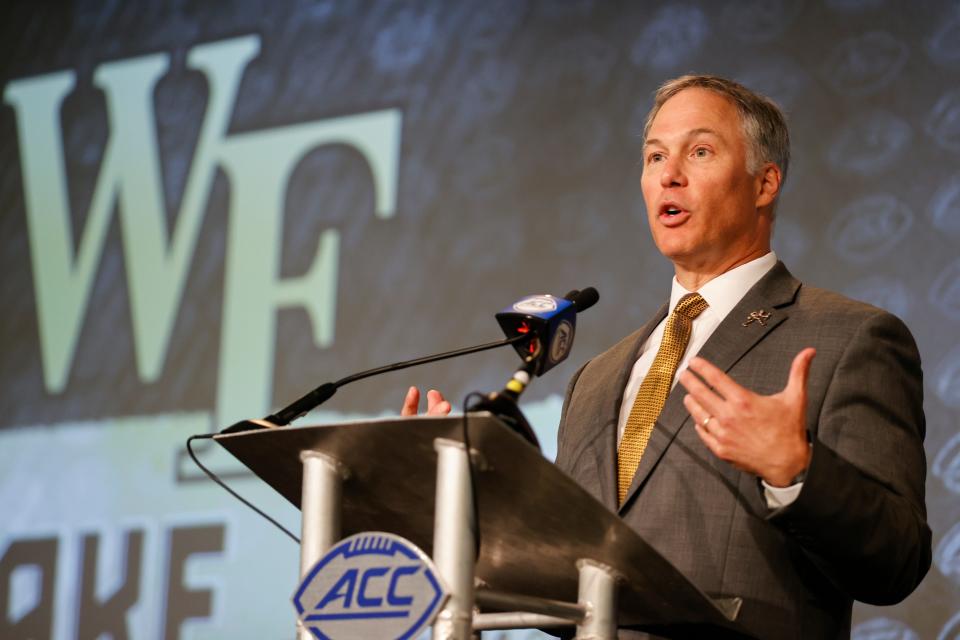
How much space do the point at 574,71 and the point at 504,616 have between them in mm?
2467

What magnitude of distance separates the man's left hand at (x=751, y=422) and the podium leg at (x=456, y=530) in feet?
1.09

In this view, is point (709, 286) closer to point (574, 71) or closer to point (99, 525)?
point (574, 71)

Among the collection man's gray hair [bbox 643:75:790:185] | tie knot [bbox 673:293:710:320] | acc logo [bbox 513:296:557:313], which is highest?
man's gray hair [bbox 643:75:790:185]

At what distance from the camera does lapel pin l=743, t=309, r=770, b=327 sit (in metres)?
2.07

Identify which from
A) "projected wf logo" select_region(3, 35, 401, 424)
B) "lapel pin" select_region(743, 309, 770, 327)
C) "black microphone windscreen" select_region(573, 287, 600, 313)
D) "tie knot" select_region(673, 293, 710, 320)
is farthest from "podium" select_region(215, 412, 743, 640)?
"projected wf logo" select_region(3, 35, 401, 424)

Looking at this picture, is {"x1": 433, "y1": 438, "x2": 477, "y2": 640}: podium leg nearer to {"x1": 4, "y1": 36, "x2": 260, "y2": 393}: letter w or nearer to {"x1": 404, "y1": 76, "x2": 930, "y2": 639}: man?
{"x1": 404, "y1": 76, "x2": 930, "y2": 639}: man

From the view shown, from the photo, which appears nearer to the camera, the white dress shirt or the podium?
the podium

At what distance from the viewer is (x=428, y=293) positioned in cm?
379

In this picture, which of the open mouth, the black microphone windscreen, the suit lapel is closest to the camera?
the black microphone windscreen

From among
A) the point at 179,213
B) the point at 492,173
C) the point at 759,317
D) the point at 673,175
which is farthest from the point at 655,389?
the point at 179,213

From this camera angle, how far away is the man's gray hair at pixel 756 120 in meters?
2.38

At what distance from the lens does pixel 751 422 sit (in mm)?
1562

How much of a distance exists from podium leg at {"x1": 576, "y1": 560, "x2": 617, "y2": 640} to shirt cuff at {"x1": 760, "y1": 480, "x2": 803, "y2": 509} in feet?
0.91

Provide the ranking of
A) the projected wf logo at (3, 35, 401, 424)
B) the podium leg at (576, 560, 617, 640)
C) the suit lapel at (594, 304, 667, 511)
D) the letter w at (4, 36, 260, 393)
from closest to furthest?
the podium leg at (576, 560, 617, 640) → the suit lapel at (594, 304, 667, 511) → the projected wf logo at (3, 35, 401, 424) → the letter w at (4, 36, 260, 393)
